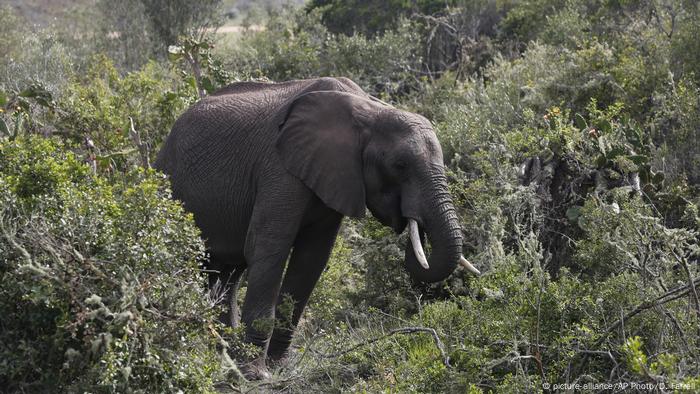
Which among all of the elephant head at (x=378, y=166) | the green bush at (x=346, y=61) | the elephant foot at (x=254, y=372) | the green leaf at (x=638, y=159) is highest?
the elephant head at (x=378, y=166)

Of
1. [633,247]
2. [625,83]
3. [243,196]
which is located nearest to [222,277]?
[243,196]

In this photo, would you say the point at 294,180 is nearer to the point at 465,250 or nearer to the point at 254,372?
the point at 254,372

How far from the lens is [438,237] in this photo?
7.19 m

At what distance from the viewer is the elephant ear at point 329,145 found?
7590 mm

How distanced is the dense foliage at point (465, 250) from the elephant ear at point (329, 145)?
3.12 ft

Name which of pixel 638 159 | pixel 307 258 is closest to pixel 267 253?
pixel 307 258

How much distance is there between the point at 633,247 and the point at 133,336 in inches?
134

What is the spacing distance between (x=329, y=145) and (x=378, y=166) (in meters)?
0.38

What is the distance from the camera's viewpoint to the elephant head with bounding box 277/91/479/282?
7242mm

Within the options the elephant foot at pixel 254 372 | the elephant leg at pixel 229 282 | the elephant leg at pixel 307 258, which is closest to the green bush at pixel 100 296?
the elephant foot at pixel 254 372

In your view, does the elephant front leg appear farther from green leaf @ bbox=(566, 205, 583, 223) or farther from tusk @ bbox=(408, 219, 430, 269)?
green leaf @ bbox=(566, 205, 583, 223)

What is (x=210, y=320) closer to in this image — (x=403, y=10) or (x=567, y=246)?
(x=567, y=246)

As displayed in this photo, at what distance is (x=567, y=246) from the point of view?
9.30 m

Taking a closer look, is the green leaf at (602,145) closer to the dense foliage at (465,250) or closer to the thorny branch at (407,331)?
the dense foliage at (465,250)
